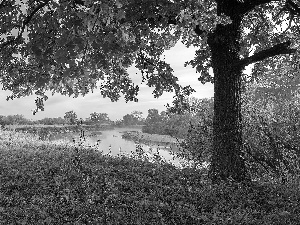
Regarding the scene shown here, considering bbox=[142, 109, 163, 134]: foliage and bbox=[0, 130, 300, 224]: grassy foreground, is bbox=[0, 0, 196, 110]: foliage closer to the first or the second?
bbox=[0, 130, 300, 224]: grassy foreground

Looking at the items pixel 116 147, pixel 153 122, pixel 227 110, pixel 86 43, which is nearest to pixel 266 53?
pixel 227 110

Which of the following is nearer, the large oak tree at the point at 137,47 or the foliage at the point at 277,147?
the large oak tree at the point at 137,47

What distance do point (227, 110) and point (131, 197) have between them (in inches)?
176

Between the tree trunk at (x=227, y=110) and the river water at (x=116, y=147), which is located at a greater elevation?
the tree trunk at (x=227, y=110)

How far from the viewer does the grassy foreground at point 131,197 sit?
7316 millimetres

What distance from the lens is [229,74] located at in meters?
11.1

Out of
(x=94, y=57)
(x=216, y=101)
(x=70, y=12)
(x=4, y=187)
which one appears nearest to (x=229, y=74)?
(x=216, y=101)

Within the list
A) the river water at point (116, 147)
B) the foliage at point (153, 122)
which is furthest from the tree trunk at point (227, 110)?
the foliage at point (153, 122)

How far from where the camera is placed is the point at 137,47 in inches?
400

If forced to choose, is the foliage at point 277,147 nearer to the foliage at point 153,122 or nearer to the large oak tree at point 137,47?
the large oak tree at point 137,47

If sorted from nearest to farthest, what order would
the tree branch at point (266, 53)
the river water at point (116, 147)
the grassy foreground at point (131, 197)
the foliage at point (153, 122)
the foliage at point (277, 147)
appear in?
the grassy foreground at point (131, 197) < the tree branch at point (266, 53) < the foliage at point (277, 147) < the river water at point (116, 147) < the foliage at point (153, 122)

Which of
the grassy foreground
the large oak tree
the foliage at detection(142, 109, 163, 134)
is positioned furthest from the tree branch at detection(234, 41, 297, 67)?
the foliage at detection(142, 109, 163, 134)

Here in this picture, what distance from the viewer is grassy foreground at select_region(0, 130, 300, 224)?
7.32m

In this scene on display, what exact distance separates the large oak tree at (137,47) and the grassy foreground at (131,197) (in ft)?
5.63
